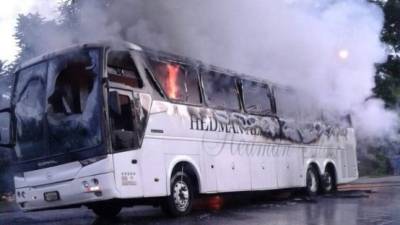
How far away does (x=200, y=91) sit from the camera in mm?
10578

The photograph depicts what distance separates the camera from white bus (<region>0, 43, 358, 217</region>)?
8.37 meters

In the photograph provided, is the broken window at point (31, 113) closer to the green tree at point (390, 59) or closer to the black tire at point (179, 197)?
the black tire at point (179, 197)

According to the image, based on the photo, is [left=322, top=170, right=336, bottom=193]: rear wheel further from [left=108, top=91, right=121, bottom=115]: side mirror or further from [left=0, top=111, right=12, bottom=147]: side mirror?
[left=0, top=111, right=12, bottom=147]: side mirror

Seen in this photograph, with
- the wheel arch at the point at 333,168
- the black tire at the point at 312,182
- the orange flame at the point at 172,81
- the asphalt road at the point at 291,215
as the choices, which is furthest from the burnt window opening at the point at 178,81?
the wheel arch at the point at 333,168

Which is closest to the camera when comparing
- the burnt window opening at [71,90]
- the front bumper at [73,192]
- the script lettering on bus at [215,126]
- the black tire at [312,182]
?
the front bumper at [73,192]

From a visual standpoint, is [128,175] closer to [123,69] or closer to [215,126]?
[123,69]

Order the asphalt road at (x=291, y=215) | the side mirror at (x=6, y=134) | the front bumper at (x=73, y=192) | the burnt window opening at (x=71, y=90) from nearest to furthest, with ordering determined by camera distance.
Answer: the front bumper at (x=73, y=192)
the burnt window opening at (x=71, y=90)
the asphalt road at (x=291, y=215)
the side mirror at (x=6, y=134)

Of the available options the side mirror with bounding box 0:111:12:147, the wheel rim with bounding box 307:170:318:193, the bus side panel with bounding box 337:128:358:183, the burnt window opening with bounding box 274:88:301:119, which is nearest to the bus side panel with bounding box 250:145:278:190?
the burnt window opening with bounding box 274:88:301:119

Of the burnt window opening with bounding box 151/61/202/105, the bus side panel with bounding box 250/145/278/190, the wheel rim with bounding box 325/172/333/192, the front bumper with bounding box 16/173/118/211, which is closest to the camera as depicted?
the front bumper with bounding box 16/173/118/211

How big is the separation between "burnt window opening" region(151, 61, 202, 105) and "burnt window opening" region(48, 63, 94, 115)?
1.25m

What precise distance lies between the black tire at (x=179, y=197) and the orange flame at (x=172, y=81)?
138 centimetres

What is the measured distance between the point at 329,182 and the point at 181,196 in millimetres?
7173

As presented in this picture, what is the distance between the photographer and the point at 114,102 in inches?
327

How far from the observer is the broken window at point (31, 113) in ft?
29.1
